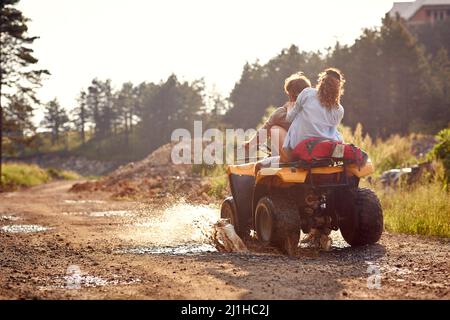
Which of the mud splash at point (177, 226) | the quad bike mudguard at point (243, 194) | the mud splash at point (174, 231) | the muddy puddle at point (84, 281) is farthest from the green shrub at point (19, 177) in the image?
the muddy puddle at point (84, 281)

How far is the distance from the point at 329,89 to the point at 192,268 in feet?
7.80

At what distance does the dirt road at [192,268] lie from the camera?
4.83m

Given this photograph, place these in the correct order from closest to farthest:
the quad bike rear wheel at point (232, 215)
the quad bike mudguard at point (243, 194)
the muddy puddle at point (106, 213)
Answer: the quad bike mudguard at point (243, 194) → the quad bike rear wheel at point (232, 215) → the muddy puddle at point (106, 213)

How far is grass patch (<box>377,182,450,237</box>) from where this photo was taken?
9281 mm

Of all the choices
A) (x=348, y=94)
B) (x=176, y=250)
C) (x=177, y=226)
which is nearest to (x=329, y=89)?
(x=176, y=250)

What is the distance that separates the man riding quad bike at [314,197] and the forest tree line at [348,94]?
2354 cm

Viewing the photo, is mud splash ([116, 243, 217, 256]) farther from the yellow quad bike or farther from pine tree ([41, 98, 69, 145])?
pine tree ([41, 98, 69, 145])

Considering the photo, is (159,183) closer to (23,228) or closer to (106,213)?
(106,213)

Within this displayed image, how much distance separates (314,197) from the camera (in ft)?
22.5

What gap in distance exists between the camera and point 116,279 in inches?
215

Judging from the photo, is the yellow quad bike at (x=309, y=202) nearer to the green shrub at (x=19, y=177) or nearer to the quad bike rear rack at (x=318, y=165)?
the quad bike rear rack at (x=318, y=165)

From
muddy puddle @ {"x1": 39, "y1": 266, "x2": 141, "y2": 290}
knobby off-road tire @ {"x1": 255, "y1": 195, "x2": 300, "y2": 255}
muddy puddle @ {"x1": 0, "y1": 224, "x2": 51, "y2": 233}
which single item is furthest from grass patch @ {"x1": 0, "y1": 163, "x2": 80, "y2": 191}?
muddy puddle @ {"x1": 39, "y1": 266, "x2": 141, "y2": 290}

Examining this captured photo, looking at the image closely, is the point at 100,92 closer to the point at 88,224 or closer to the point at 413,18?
the point at 413,18
